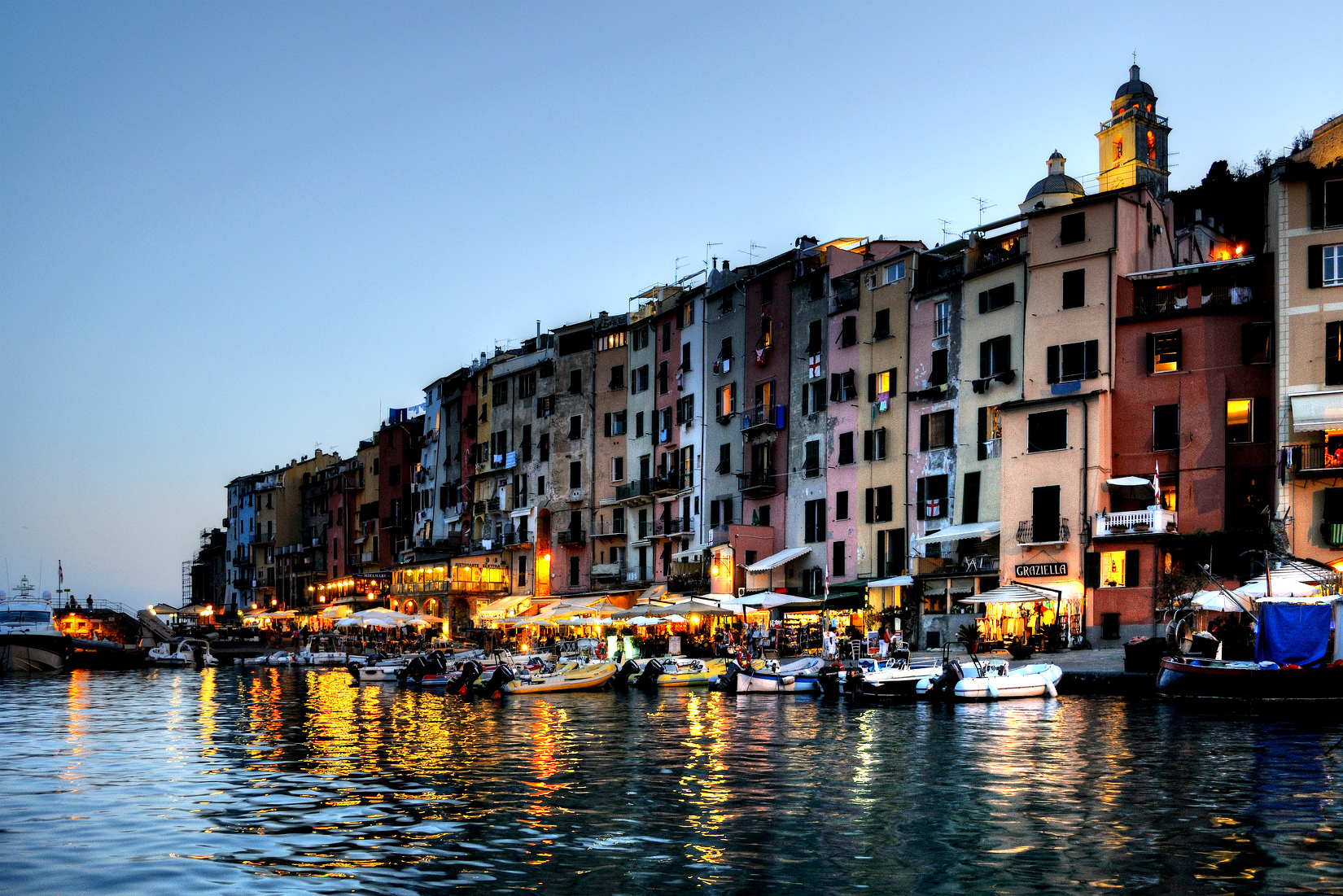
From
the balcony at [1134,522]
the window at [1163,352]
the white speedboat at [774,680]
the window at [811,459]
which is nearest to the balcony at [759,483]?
the window at [811,459]

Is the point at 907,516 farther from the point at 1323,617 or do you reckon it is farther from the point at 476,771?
the point at 476,771

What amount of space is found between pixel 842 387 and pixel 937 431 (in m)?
6.45

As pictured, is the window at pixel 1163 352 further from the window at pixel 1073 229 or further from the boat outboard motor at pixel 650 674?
the boat outboard motor at pixel 650 674

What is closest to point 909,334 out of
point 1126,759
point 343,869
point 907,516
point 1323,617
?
point 907,516

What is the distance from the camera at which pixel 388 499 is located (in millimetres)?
112375

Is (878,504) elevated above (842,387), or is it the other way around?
(842,387)

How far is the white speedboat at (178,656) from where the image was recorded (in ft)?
264

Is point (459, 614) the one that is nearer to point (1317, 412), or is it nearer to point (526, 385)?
point (526, 385)

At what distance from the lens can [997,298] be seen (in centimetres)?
5656

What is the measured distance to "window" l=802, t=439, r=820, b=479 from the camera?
65.3 meters

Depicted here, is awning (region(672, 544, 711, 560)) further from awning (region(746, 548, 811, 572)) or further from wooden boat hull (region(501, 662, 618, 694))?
wooden boat hull (region(501, 662, 618, 694))

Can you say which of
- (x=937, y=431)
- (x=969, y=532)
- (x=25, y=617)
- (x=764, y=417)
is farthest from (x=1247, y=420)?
(x=25, y=617)

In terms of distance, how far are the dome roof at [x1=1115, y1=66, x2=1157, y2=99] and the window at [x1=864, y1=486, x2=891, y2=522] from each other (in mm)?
64728

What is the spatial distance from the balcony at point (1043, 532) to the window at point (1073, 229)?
11.5m
